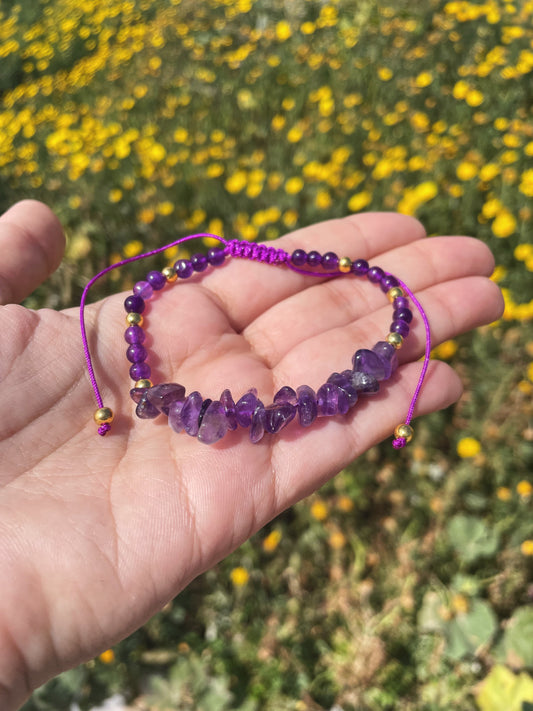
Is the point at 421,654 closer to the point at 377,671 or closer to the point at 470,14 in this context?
→ the point at 377,671

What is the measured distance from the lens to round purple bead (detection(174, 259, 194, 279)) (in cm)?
245

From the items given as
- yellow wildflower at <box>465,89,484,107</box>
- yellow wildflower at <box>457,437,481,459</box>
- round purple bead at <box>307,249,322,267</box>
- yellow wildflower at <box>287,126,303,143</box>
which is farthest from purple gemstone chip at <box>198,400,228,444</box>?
yellow wildflower at <box>465,89,484,107</box>

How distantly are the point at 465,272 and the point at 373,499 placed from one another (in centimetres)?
110

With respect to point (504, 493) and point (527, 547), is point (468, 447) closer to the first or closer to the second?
point (504, 493)

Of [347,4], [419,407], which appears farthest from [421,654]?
[347,4]

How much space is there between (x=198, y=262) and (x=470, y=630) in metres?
1.81

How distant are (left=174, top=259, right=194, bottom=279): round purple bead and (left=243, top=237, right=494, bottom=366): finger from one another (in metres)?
0.37

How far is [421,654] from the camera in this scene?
2225 millimetres

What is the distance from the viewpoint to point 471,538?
2.35 m

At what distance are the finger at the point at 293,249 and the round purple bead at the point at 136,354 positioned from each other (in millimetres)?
426

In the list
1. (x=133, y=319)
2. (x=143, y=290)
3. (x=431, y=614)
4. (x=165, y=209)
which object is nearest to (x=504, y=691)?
(x=431, y=614)

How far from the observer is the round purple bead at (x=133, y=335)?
6.89 feet

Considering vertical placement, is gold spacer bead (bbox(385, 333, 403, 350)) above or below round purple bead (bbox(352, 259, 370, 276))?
below

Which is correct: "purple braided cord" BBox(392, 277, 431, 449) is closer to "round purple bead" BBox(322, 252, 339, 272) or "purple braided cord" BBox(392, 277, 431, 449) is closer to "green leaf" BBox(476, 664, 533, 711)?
"round purple bead" BBox(322, 252, 339, 272)
